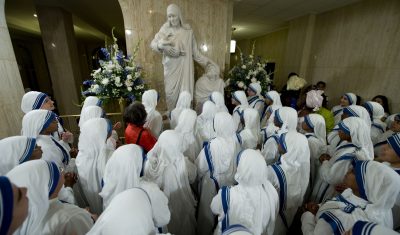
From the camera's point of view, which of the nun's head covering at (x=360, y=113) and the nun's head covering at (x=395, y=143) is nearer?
the nun's head covering at (x=395, y=143)

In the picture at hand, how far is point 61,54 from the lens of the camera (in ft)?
22.7

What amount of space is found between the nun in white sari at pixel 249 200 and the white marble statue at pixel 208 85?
3.36 m

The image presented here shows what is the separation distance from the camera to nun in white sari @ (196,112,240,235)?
7.43 ft

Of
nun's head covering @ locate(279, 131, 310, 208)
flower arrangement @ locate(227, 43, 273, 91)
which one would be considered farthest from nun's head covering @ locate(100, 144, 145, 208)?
flower arrangement @ locate(227, 43, 273, 91)

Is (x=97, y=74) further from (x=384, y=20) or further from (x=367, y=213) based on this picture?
(x=384, y=20)

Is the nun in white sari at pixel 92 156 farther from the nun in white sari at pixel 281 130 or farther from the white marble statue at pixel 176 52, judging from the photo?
the white marble statue at pixel 176 52

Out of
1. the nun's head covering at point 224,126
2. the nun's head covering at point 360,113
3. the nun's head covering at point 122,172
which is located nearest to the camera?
the nun's head covering at point 122,172

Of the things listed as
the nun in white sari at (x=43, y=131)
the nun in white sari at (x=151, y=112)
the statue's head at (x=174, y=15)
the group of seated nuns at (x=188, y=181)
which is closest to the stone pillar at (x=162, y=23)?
the statue's head at (x=174, y=15)

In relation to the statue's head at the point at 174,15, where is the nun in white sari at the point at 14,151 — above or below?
below

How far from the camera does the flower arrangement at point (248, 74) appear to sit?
5.21 meters

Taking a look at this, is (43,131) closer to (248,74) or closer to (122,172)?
(122,172)

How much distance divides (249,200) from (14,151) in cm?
195

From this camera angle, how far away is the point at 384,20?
195 inches

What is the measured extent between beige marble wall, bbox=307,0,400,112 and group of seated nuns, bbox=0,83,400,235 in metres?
2.91
